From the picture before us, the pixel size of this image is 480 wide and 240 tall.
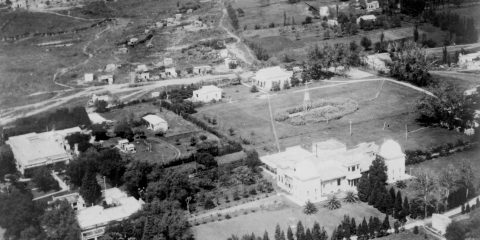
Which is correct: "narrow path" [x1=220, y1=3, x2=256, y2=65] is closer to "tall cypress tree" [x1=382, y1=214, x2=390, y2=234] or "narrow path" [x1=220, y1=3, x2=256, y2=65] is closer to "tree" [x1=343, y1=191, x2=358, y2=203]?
"tree" [x1=343, y1=191, x2=358, y2=203]

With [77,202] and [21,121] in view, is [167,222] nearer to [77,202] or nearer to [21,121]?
[77,202]

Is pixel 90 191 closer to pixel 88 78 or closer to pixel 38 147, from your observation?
pixel 38 147

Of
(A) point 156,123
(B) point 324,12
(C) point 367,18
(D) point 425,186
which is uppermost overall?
(B) point 324,12

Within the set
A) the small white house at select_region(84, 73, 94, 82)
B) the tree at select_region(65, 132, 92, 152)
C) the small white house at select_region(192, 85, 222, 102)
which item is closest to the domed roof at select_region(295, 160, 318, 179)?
the tree at select_region(65, 132, 92, 152)

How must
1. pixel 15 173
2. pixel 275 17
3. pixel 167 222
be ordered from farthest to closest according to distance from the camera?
pixel 275 17 < pixel 15 173 < pixel 167 222

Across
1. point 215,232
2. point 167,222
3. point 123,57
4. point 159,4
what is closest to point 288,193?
point 215,232

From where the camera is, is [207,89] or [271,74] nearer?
[207,89]

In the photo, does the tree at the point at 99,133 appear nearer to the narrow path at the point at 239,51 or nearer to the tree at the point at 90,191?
the tree at the point at 90,191

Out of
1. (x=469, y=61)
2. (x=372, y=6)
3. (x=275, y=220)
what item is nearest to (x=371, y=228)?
(x=275, y=220)
